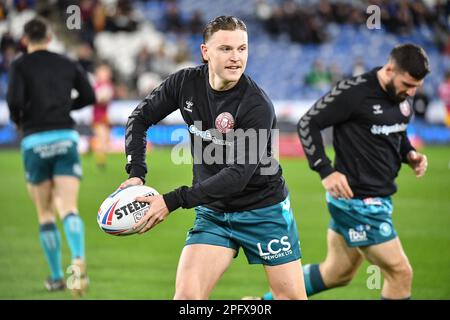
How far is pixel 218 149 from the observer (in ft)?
17.7

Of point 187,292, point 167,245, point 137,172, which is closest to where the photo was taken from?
point 187,292

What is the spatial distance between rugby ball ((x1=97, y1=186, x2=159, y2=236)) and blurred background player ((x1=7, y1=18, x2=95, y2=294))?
271 centimetres

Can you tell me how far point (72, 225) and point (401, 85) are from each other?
136 inches

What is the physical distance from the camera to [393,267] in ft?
21.0

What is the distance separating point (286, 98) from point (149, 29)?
5634 millimetres

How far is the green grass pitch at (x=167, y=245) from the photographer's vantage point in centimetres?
806

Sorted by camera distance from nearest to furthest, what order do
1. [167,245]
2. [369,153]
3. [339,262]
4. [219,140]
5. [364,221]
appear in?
[219,140] → [364,221] → [369,153] → [339,262] → [167,245]


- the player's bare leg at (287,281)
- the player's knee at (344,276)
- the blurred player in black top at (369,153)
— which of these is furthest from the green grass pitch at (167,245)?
the player's bare leg at (287,281)

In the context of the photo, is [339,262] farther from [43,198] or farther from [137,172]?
[43,198]

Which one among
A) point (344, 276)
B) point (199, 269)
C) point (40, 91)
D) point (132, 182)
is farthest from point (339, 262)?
point (40, 91)

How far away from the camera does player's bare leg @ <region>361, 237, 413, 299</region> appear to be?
6395 mm

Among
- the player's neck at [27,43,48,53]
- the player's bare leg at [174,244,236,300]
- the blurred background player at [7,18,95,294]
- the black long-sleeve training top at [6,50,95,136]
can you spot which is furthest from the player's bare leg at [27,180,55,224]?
the player's bare leg at [174,244,236,300]
